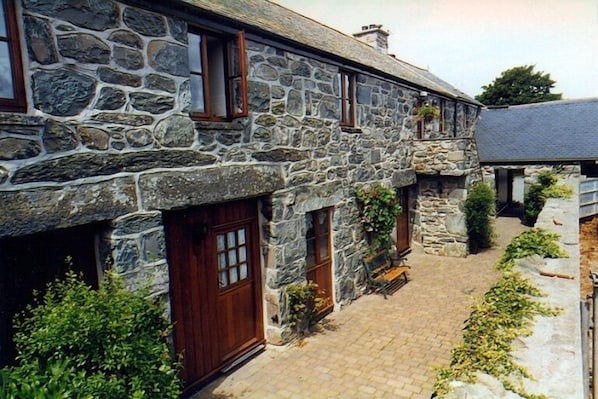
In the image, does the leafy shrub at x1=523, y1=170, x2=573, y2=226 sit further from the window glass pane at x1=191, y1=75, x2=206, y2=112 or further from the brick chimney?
the window glass pane at x1=191, y1=75, x2=206, y2=112

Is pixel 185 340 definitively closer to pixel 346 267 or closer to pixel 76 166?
pixel 76 166

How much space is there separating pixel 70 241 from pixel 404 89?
29.9 ft

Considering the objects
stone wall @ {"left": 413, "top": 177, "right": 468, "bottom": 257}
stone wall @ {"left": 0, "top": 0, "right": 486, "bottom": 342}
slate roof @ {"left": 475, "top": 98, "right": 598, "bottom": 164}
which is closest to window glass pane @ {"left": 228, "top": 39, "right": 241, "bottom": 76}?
stone wall @ {"left": 0, "top": 0, "right": 486, "bottom": 342}

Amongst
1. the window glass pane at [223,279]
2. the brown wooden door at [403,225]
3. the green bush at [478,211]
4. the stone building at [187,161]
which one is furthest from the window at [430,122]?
the window glass pane at [223,279]

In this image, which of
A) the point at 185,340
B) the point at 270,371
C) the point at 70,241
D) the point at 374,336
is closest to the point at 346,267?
the point at 374,336

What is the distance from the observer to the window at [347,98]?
27.6 ft

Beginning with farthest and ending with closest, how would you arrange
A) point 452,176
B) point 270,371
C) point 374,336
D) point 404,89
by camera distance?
point 452,176
point 404,89
point 374,336
point 270,371

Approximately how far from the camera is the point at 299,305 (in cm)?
664

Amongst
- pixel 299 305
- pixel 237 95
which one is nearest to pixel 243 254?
pixel 299 305

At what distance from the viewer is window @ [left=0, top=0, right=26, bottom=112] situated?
3.41m

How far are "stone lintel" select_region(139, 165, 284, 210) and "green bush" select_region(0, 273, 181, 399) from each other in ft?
3.93

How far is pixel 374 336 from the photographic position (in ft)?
23.1

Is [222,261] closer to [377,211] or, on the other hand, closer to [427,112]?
[377,211]

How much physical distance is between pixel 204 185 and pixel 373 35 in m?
12.6
